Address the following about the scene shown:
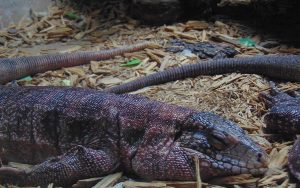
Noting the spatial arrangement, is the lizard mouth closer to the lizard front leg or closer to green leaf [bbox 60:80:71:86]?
the lizard front leg

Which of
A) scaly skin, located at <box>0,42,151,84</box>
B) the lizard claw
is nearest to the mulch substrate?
scaly skin, located at <box>0,42,151,84</box>

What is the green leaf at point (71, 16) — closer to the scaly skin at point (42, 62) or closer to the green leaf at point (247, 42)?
the scaly skin at point (42, 62)

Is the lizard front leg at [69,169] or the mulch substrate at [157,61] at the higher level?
the lizard front leg at [69,169]

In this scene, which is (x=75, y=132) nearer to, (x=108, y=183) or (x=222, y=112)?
(x=108, y=183)

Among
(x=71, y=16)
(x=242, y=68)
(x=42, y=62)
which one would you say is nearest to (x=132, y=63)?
(x=42, y=62)

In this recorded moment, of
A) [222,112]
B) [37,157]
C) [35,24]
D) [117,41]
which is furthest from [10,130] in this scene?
[35,24]

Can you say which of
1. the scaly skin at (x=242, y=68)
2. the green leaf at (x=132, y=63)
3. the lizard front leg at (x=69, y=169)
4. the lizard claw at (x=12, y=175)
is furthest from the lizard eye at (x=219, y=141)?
the green leaf at (x=132, y=63)
